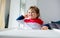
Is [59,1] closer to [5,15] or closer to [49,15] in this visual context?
[49,15]

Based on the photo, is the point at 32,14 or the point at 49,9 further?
the point at 49,9

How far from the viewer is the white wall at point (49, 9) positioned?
1.93 m

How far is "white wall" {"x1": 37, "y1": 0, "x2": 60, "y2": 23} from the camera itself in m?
1.93

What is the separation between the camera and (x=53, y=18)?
1.92m

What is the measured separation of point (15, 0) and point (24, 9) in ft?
0.76

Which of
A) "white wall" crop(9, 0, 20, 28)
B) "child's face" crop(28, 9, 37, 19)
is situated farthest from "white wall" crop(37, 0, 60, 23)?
"child's face" crop(28, 9, 37, 19)

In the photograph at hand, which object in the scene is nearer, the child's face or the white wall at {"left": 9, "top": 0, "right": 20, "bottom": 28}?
the child's face

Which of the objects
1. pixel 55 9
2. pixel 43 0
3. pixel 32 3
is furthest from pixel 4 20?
pixel 55 9

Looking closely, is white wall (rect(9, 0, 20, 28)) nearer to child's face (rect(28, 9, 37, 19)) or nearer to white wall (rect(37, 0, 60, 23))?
white wall (rect(37, 0, 60, 23))

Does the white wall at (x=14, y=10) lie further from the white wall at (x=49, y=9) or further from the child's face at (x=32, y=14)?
the child's face at (x=32, y=14)

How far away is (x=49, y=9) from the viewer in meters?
1.96

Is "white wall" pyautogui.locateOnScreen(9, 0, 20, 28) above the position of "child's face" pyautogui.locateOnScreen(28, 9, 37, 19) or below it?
above

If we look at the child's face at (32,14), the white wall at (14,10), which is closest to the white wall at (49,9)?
the white wall at (14,10)

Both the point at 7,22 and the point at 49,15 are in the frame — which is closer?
the point at 49,15
